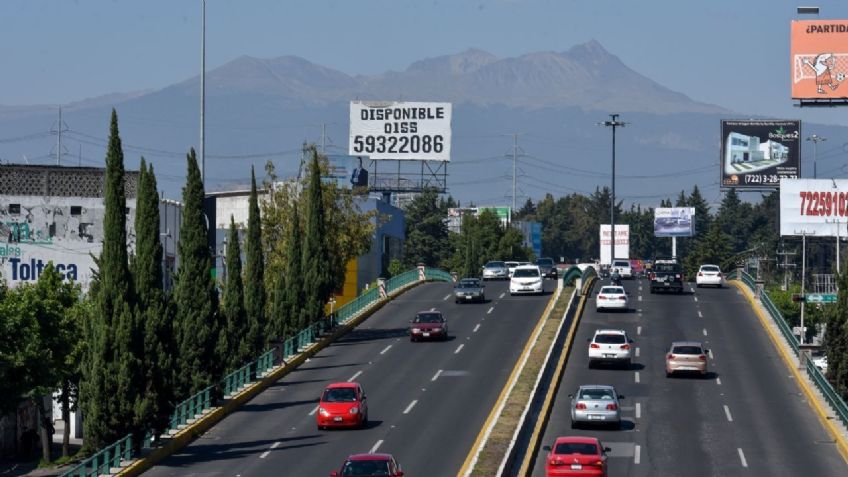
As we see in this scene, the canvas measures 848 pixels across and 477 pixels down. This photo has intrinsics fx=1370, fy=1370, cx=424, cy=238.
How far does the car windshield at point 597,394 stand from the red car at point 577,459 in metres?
8.28

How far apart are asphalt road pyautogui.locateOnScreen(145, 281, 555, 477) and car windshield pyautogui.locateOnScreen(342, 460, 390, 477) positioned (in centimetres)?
363

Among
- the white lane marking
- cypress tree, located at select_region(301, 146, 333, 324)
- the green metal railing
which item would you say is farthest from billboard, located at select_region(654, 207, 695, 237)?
the green metal railing

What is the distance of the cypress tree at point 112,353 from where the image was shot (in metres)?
38.2

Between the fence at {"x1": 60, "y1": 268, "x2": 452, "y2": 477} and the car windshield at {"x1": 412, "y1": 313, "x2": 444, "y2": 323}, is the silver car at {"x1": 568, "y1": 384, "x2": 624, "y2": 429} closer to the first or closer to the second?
the fence at {"x1": 60, "y1": 268, "x2": 452, "y2": 477}

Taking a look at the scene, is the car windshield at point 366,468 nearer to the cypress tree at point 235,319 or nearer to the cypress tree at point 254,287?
the cypress tree at point 235,319

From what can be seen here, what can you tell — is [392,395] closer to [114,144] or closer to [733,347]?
[114,144]

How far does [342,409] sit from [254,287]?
1624cm

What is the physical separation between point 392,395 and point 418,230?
126709mm

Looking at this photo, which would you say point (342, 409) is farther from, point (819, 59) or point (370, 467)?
point (819, 59)

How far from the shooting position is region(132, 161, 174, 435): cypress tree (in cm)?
3934

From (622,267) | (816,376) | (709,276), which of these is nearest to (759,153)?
(622,267)

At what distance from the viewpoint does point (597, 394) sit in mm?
43062

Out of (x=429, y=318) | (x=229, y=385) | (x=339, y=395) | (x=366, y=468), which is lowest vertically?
(x=229, y=385)

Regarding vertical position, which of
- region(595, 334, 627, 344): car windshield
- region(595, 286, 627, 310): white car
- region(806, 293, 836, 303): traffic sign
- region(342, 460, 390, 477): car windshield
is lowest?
region(342, 460, 390, 477): car windshield
